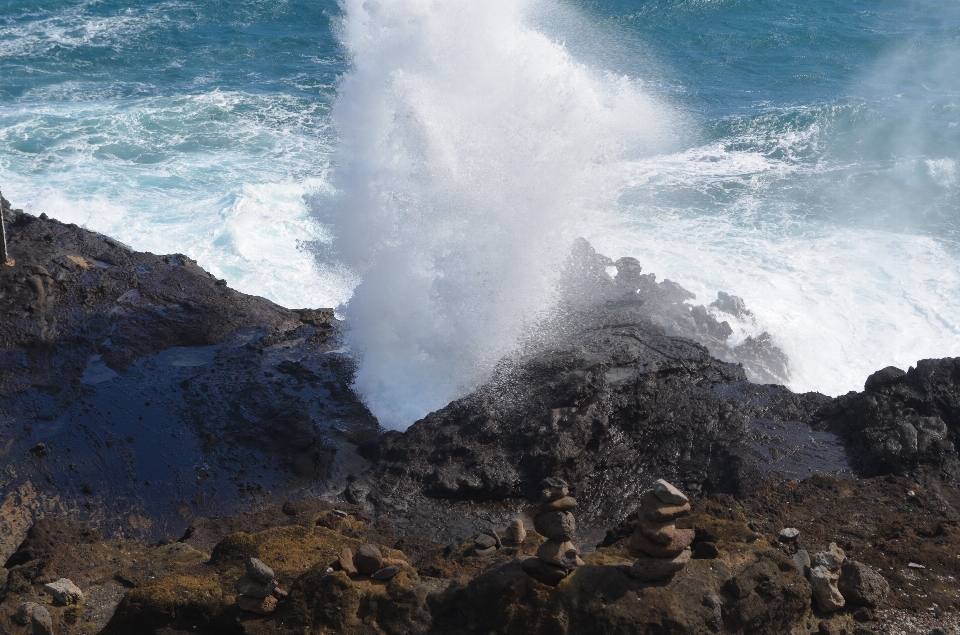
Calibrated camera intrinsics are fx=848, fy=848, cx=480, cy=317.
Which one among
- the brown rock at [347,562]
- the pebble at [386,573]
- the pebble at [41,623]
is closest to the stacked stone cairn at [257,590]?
the brown rock at [347,562]

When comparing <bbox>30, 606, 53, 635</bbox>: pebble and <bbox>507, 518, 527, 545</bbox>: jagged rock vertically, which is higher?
<bbox>507, 518, 527, 545</bbox>: jagged rock

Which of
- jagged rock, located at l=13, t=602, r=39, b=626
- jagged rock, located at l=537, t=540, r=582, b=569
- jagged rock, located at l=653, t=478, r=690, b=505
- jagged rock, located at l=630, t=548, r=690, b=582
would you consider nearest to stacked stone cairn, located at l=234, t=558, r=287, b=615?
jagged rock, located at l=13, t=602, r=39, b=626

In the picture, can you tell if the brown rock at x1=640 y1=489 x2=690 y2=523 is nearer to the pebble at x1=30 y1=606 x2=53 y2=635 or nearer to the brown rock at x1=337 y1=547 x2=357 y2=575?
the brown rock at x1=337 y1=547 x2=357 y2=575

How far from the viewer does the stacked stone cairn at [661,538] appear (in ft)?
24.4

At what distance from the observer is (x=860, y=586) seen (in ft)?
26.3

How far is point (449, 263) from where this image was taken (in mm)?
13781

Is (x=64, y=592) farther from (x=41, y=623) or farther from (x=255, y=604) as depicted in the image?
(x=255, y=604)

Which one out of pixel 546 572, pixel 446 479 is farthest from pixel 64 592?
pixel 546 572

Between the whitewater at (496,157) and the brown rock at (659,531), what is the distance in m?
5.45

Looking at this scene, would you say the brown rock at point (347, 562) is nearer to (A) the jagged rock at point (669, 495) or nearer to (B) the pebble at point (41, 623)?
(B) the pebble at point (41, 623)

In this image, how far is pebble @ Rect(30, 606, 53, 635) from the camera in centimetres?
761

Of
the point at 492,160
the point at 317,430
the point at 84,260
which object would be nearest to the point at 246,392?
the point at 317,430

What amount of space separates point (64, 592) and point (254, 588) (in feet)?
6.80

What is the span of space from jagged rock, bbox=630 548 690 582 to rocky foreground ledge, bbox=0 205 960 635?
2cm
